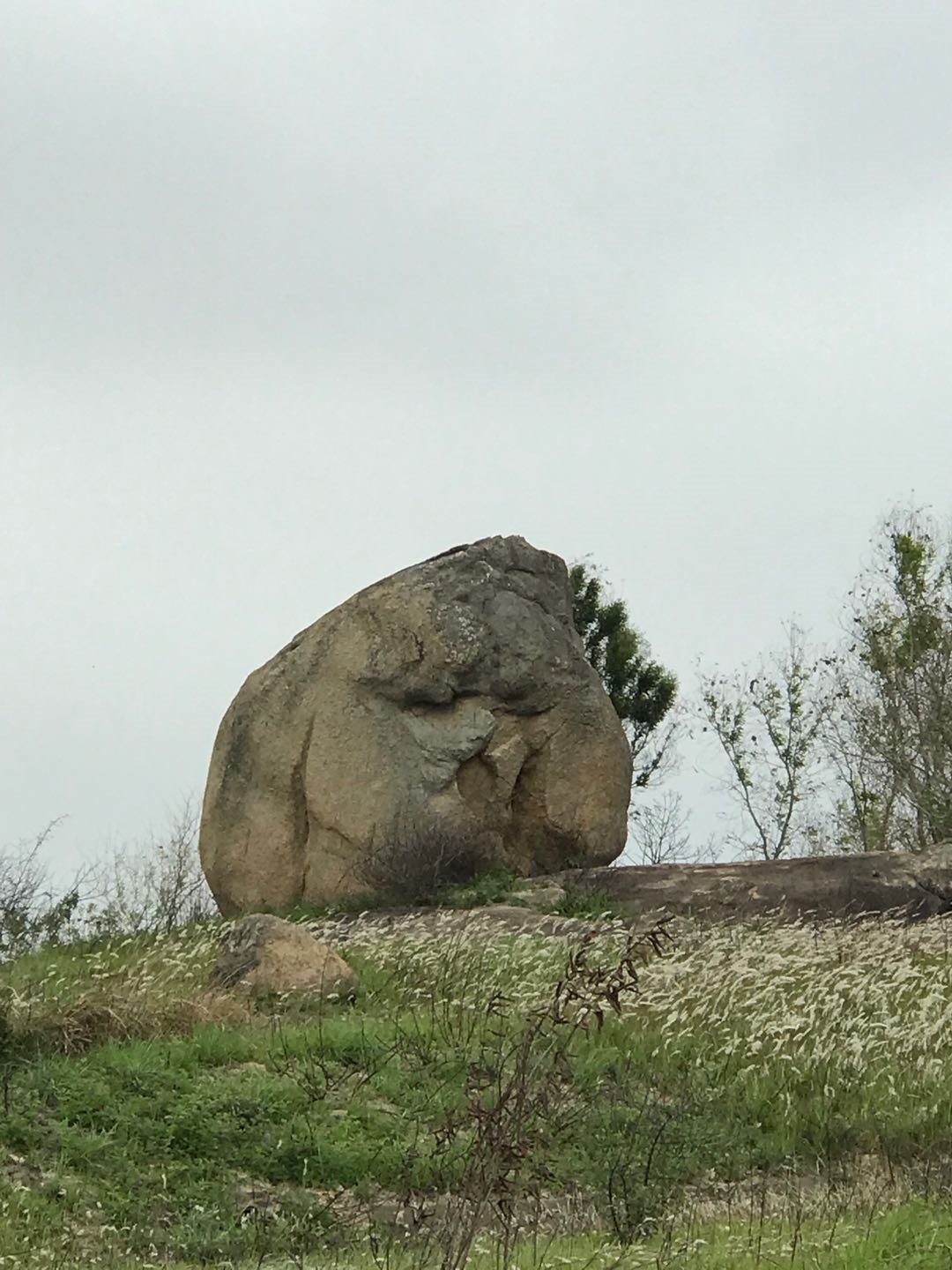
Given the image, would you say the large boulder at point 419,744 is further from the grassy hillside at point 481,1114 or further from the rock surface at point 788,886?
the grassy hillside at point 481,1114

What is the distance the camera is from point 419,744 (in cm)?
1994

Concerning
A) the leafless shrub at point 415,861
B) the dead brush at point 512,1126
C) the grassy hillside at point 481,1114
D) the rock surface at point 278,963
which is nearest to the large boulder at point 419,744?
the leafless shrub at point 415,861

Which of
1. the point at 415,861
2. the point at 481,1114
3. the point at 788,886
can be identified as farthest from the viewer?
the point at 788,886

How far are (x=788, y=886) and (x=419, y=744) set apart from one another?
4.82m

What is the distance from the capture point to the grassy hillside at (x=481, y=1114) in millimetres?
7094

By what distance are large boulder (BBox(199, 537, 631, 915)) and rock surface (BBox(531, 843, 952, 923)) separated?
4.18ft

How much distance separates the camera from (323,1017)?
1228 centimetres

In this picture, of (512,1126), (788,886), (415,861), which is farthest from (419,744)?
(512,1126)

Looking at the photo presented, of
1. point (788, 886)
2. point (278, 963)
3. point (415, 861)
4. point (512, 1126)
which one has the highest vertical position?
point (415, 861)

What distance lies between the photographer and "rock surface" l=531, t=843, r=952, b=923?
62.6ft

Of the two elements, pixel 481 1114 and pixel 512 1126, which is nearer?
pixel 481 1114

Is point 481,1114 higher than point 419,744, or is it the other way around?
point 419,744

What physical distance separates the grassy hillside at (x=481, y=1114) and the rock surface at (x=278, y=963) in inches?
9.7

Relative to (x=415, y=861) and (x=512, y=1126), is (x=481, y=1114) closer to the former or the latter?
(x=512, y=1126)
